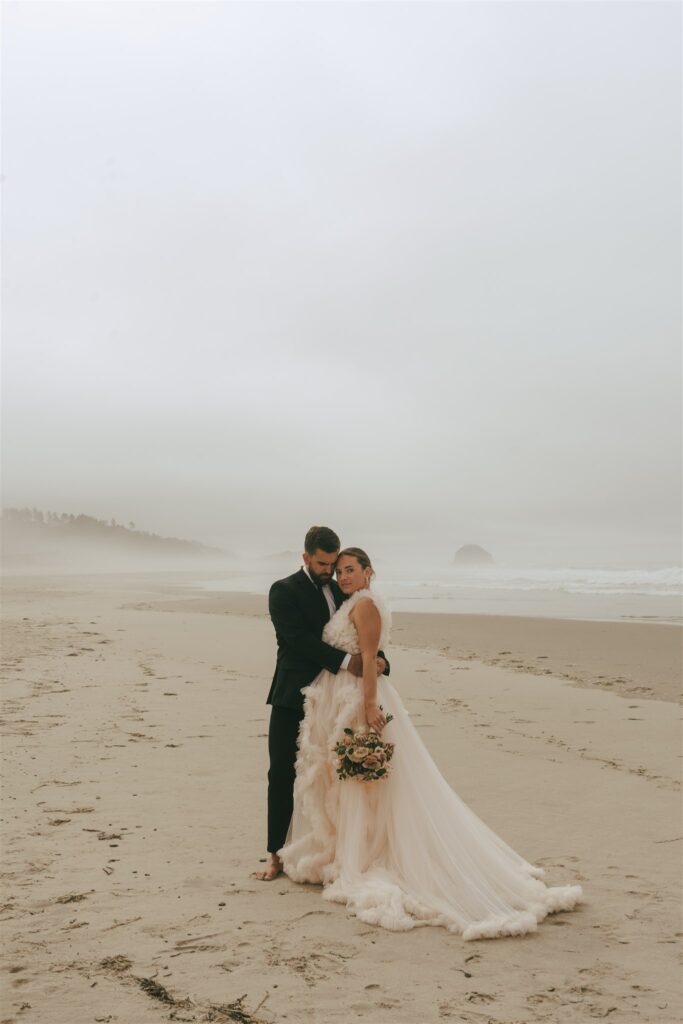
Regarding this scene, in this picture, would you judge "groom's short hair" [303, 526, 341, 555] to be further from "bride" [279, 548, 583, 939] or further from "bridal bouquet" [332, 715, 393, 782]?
"bridal bouquet" [332, 715, 393, 782]

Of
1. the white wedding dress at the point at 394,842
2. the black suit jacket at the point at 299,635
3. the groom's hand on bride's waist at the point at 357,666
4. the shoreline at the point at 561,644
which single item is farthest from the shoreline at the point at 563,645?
the black suit jacket at the point at 299,635

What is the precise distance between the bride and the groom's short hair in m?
0.09

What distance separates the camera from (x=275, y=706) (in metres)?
5.32

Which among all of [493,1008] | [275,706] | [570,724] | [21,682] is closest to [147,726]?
[21,682]

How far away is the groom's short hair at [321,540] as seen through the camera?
5.13 m

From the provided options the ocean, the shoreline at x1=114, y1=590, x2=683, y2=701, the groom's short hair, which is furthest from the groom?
the ocean

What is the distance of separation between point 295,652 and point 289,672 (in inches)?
6.1

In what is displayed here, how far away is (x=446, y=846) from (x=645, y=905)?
115 cm

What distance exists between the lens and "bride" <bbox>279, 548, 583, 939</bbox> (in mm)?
4496

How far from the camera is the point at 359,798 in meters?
Answer: 4.92

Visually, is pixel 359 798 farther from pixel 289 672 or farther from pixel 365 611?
pixel 365 611

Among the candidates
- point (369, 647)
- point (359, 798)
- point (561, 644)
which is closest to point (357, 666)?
point (369, 647)

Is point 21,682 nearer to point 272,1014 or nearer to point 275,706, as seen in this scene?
point 275,706

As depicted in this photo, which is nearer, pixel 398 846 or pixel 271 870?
pixel 398 846
